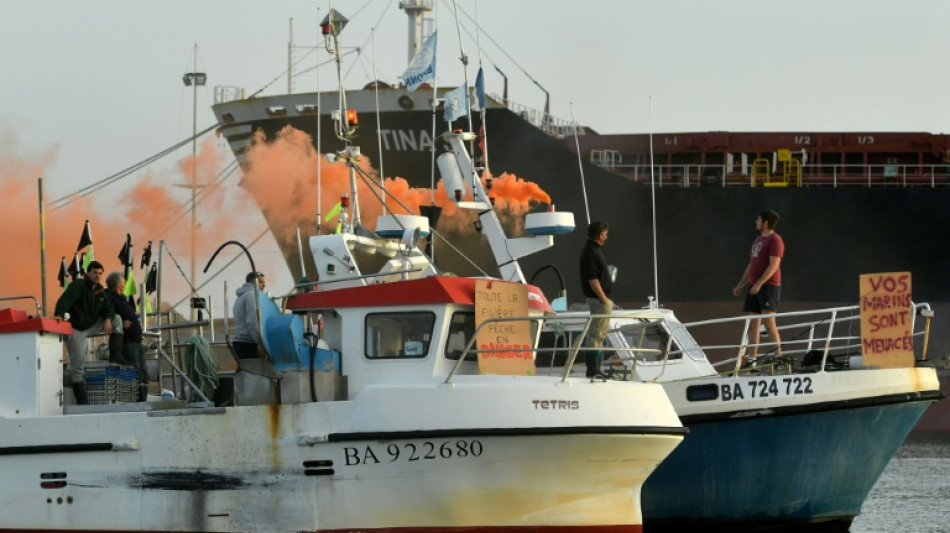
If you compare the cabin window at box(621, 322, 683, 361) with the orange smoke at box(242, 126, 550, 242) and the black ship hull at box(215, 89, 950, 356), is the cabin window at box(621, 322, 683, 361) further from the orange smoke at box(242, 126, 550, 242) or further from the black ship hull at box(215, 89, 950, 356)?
the black ship hull at box(215, 89, 950, 356)

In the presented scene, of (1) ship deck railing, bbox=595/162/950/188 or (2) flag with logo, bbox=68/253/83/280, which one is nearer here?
(2) flag with logo, bbox=68/253/83/280

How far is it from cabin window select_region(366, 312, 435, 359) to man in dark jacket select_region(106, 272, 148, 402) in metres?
2.67

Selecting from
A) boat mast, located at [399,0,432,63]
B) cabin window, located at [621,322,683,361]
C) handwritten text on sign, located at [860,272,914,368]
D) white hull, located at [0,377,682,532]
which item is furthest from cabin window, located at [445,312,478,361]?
boat mast, located at [399,0,432,63]

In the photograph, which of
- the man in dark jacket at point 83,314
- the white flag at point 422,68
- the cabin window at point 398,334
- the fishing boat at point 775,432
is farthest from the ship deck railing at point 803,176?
the cabin window at point 398,334

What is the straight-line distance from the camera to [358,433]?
40.5ft

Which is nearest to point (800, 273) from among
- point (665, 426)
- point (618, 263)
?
point (618, 263)

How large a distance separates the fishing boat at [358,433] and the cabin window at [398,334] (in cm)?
1

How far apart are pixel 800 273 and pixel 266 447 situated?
91.0ft

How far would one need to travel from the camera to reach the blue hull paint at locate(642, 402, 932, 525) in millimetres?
15953

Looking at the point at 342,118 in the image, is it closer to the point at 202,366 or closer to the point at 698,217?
the point at 202,366

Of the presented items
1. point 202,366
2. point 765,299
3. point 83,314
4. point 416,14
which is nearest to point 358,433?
point 202,366

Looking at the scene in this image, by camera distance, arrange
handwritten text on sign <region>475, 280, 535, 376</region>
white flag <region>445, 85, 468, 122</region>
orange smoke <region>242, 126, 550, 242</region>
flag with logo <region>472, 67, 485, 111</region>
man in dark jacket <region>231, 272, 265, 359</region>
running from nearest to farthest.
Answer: handwritten text on sign <region>475, 280, 535, 376</region>
man in dark jacket <region>231, 272, 265, 359</region>
white flag <region>445, 85, 468, 122</region>
flag with logo <region>472, 67, 485, 111</region>
orange smoke <region>242, 126, 550, 242</region>

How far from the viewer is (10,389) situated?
13602 mm

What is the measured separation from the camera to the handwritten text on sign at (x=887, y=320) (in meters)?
15.3
